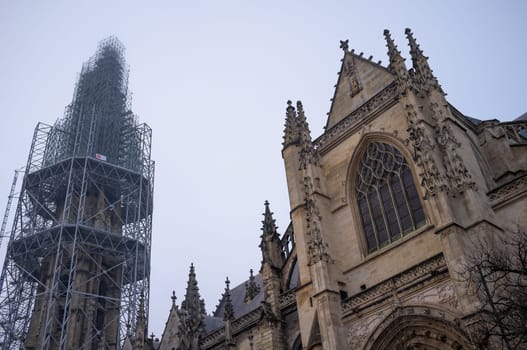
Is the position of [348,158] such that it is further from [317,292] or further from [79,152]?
[79,152]

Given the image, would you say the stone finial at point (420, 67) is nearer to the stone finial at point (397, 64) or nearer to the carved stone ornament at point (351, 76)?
the stone finial at point (397, 64)

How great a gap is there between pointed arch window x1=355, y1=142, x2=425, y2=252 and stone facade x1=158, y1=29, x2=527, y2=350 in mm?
38

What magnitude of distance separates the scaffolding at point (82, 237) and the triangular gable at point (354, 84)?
581 inches

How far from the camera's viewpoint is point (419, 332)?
13.1 meters

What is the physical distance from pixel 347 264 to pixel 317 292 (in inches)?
67.3

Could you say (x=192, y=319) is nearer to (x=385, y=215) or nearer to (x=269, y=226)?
(x=269, y=226)

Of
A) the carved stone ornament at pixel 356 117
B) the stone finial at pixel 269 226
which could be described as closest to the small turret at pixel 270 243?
the stone finial at pixel 269 226

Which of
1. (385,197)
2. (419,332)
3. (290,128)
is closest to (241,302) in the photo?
(290,128)

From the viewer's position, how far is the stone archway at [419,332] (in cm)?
1225

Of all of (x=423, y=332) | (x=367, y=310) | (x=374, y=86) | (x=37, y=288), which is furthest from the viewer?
(x=37, y=288)

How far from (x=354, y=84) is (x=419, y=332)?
9.88 meters

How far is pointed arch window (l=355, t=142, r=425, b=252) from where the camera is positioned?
15.7 m

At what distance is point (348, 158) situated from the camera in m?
18.0

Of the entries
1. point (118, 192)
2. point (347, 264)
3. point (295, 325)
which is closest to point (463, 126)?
point (347, 264)
